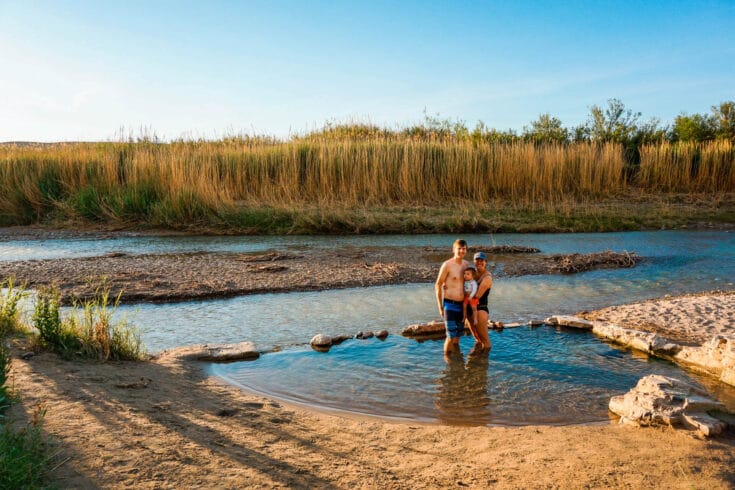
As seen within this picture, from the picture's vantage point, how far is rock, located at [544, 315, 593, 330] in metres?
6.67

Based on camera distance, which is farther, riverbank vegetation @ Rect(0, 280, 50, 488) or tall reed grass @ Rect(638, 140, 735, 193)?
tall reed grass @ Rect(638, 140, 735, 193)

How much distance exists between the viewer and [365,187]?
56.4ft

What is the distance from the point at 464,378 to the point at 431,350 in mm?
777

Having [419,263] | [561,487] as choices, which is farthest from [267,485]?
[419,263]

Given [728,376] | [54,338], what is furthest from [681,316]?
[54,338]

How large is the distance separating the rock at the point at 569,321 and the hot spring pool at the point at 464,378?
0.72 ft

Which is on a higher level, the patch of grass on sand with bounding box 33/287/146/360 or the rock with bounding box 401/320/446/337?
the patch of grass on sand with bounding box 33/287/146/360

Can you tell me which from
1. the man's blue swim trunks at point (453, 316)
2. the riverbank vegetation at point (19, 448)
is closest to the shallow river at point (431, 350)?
the man's blue swim trunks at point (453, 316)

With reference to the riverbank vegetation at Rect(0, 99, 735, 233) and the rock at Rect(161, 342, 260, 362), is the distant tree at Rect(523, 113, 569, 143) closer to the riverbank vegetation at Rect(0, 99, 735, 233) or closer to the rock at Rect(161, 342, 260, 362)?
the riverbank vegetation at Rect(0, 99, 735, 233)

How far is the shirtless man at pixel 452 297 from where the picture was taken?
599cm

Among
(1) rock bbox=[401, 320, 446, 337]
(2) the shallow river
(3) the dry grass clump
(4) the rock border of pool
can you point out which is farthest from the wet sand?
(3) the dry grass clump

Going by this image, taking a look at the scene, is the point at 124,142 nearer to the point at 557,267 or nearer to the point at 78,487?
the point at 557,267

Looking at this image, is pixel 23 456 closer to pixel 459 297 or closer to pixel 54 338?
pixel 54 338

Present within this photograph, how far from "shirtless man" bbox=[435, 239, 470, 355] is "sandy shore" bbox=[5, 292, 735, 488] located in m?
1.73
